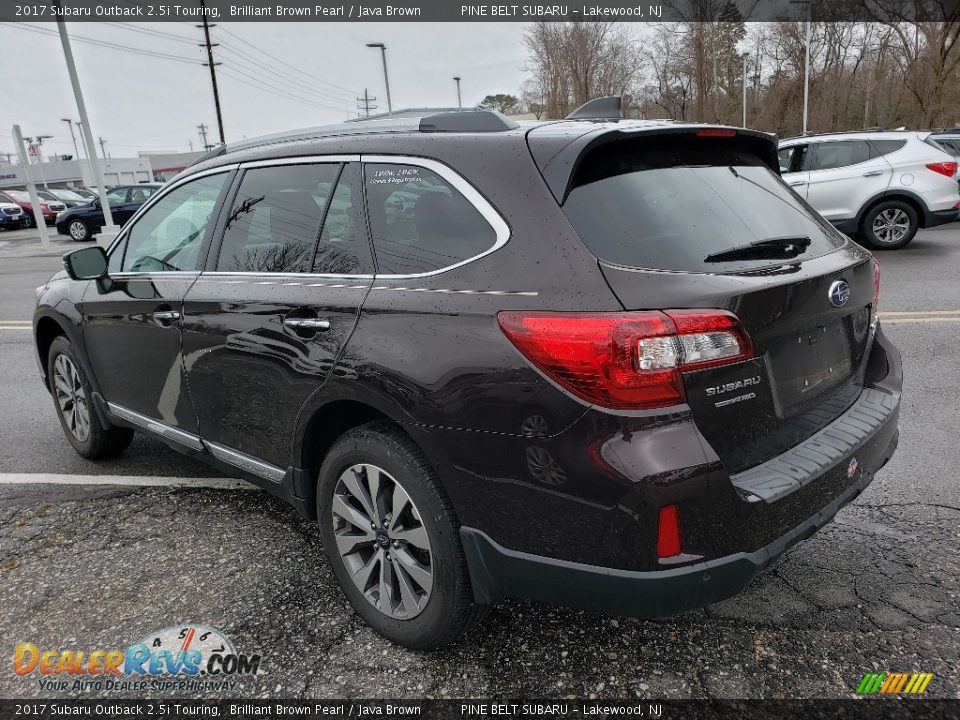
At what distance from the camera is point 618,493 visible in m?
1.80

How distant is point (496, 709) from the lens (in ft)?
7.09

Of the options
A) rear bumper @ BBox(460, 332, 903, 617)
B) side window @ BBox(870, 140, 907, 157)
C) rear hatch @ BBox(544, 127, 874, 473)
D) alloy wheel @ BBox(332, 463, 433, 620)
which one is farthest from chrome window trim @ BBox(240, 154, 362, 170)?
side window @ BBox(870, 140, 907, 157)

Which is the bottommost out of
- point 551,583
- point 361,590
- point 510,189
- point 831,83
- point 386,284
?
point 361,590

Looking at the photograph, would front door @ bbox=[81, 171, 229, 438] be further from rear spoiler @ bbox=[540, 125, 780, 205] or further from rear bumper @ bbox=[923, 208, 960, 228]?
rear bumper @ bbox=[923, 208, 960, 228]

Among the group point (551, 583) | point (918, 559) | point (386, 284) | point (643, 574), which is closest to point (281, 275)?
point (386, 284)

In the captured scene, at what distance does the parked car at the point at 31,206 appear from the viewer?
2888cm

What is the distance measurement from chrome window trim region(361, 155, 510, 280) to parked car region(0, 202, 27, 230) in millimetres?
33174

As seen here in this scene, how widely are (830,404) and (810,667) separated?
0.86m

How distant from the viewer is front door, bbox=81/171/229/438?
10.5ft

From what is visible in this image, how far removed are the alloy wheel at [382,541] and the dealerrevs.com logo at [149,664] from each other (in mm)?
474

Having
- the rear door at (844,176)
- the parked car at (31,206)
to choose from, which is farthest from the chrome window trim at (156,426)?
the parked car at (31,206)

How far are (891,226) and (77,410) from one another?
37.2 ft

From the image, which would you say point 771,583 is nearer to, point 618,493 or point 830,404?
point 830,404

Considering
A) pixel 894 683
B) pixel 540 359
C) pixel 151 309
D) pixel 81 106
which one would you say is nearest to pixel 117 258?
pixel 151 309
